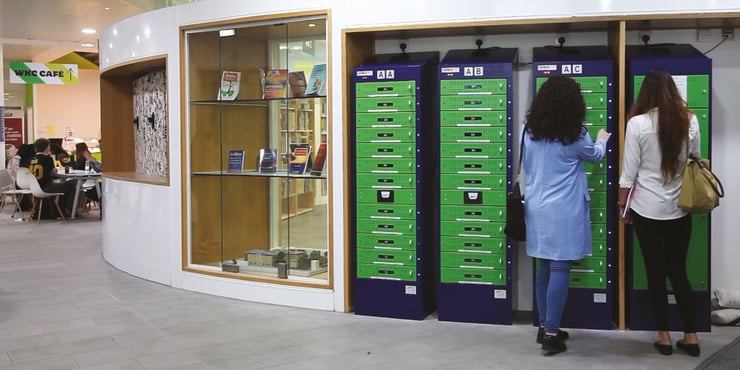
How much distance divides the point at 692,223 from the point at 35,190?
10.3 meters

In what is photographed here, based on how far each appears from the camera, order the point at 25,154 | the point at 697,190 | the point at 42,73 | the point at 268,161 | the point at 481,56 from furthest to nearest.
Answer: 1. the point at 42,73
2. the point at 25,154
3. the point at 268,161
4. the point at 481,56
5. the point at 697,190

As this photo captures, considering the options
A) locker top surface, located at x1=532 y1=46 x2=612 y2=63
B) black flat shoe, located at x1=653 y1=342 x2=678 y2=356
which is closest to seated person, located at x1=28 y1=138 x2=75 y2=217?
locker top surface, located at x1=532 y1=46 x2=612 y2=63

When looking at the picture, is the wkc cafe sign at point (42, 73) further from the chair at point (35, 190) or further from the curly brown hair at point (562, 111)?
the curly brown hair at point (562, 111)

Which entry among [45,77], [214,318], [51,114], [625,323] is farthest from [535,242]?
[51,114]

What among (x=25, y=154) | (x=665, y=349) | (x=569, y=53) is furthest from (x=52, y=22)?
(x=665, y=349)

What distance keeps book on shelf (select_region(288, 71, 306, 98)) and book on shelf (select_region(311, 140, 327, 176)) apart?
0.48 metres

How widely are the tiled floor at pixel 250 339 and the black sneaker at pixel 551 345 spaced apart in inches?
1.9

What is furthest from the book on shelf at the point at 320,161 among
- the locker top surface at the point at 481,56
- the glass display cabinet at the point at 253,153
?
the locker top surface at the point at 481,56

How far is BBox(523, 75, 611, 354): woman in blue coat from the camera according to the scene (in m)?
3.94

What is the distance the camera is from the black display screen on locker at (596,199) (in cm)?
450

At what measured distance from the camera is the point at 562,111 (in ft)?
12.9

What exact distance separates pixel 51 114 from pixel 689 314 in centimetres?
2206

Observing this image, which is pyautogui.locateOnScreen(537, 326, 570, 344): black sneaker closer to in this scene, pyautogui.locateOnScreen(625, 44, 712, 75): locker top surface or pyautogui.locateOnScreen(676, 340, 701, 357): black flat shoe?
pyautogui.locateOnScreen(676, 340, 701, 357): black flat shoe

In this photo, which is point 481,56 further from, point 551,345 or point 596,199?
point 551,345
